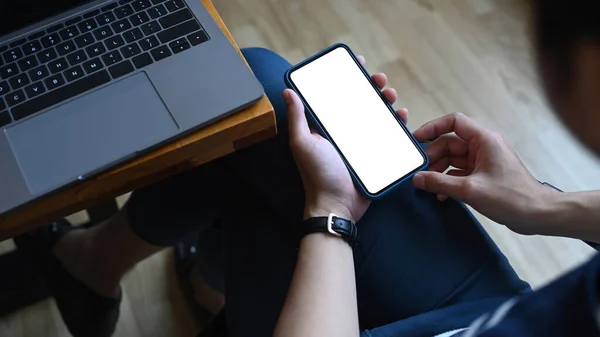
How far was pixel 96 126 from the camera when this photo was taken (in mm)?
545

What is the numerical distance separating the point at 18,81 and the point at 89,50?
73mm

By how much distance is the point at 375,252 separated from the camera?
646 millimetres

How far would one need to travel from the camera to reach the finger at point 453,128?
672 mm

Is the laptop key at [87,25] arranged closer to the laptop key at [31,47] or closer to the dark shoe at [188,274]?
the laptop key at [31,47]

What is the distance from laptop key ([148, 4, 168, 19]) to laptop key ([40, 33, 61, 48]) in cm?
10

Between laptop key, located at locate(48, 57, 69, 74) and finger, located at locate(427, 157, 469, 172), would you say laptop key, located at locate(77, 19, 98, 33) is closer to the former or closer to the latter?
laptop key, located at locate(48, 57, 69, 74)

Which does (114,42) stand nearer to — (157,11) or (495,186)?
(157,11)

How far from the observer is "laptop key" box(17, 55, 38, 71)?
1.90ft

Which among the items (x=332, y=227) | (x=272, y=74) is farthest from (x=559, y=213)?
(x=272, y=74)

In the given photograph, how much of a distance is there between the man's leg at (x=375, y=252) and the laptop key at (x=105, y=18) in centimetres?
19

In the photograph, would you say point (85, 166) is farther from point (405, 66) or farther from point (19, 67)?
point (405, 66)

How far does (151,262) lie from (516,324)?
768 millimetres

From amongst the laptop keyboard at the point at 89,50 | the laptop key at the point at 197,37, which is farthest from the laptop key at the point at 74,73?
the laptop key at the point at 197,37

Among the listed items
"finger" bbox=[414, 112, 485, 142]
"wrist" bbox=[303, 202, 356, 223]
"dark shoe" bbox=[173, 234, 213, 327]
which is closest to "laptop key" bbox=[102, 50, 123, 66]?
"wrist" bbox=[303, 202, 356, 223]
